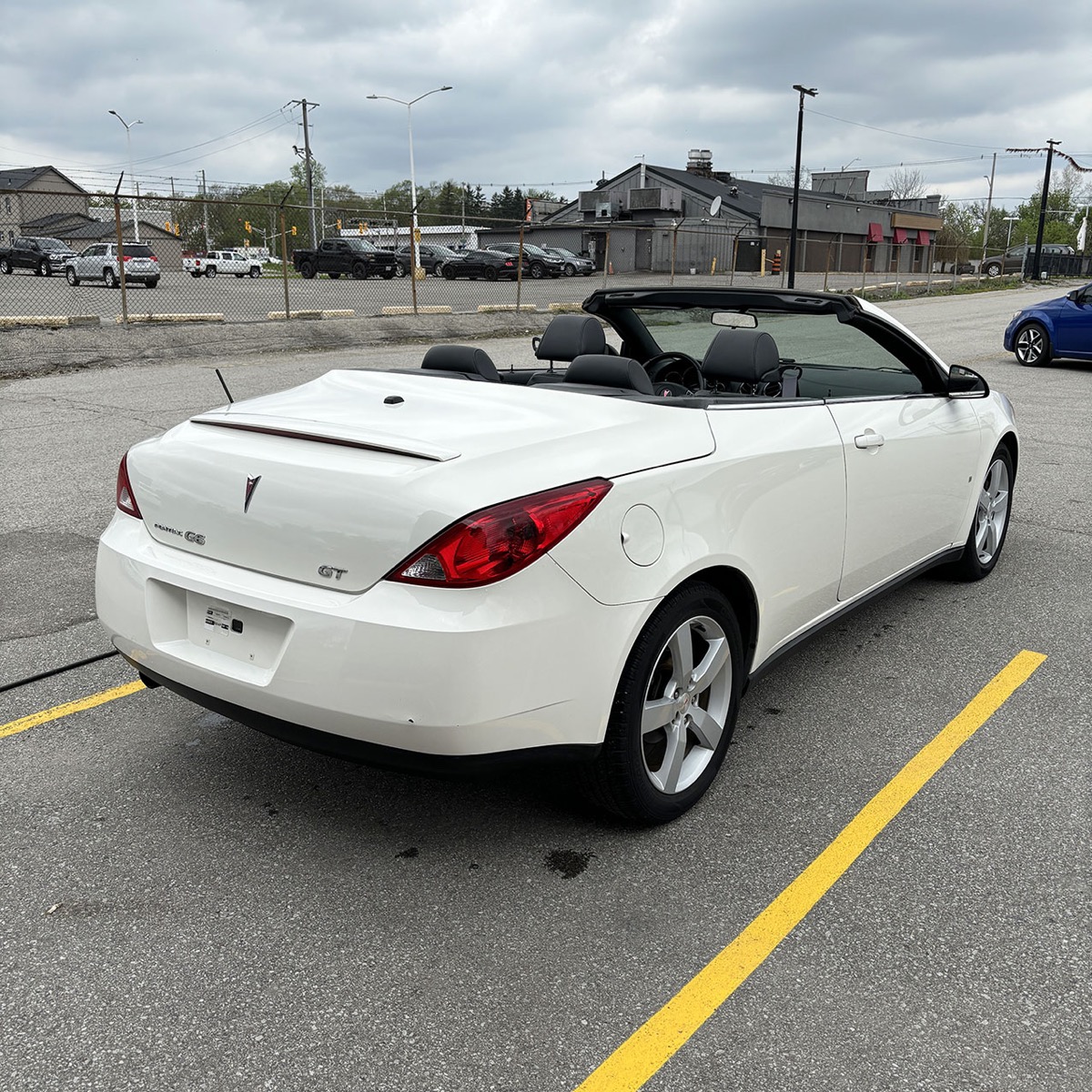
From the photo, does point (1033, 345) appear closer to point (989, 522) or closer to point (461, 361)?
point (989, 522)

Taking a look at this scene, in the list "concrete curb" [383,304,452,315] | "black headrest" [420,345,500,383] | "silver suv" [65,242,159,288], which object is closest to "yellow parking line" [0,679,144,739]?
"black headrest" [420,345,500,383]

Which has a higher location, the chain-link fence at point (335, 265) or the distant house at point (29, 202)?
the distant house at point (29, 202)

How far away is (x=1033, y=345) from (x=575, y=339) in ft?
47.6

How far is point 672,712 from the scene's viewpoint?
2992 mm

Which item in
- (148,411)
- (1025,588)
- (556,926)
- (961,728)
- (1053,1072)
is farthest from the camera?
(148,411)

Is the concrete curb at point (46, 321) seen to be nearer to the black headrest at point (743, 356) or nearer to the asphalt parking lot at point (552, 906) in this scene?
the asphalt parking lot at point (552, 906)

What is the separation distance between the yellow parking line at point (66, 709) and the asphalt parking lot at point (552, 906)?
0.02 metres

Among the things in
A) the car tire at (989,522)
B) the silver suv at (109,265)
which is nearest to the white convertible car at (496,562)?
the car tire at (989,522)

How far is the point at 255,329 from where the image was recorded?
18.0 m

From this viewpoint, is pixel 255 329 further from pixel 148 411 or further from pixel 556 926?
pixel 556 926

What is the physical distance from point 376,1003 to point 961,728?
237 centimetres

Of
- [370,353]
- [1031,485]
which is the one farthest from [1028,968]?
[370,353]

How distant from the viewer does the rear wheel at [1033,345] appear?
16.4 meters

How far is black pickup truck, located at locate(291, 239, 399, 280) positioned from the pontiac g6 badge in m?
41.2
